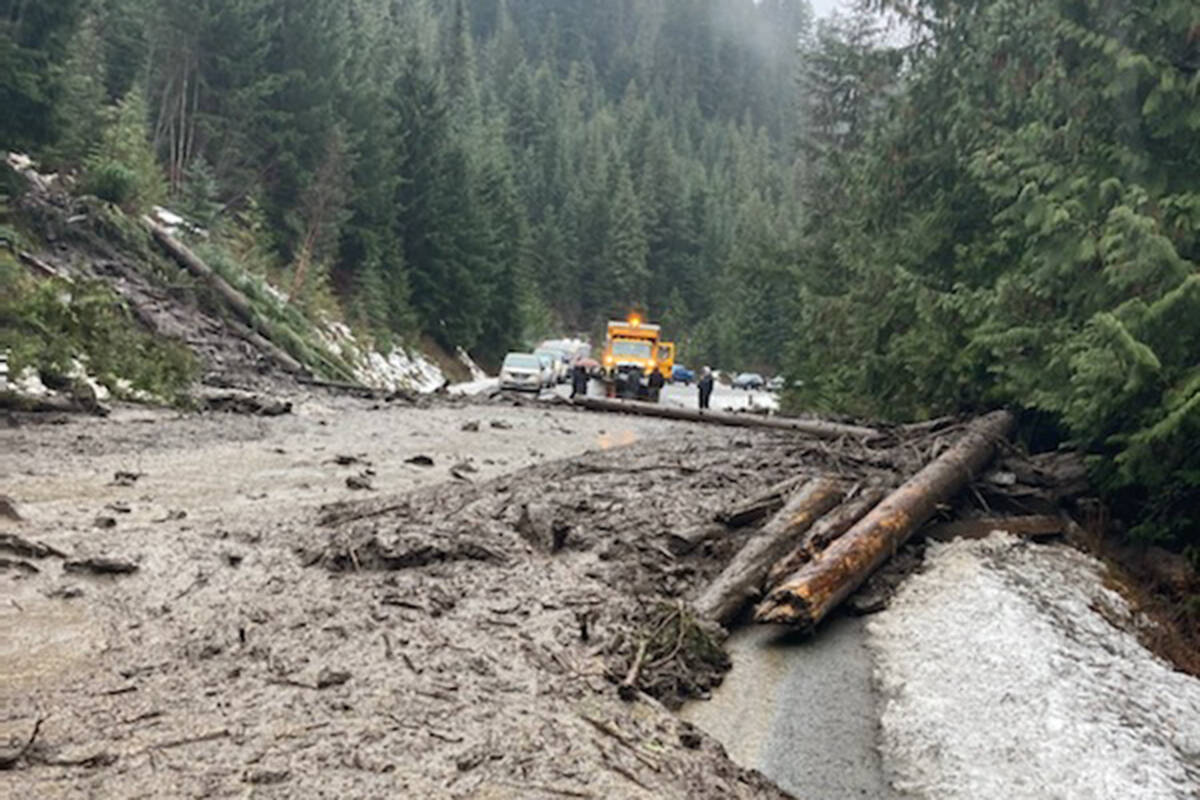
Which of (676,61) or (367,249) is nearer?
(367,249)

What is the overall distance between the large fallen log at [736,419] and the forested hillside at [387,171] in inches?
215

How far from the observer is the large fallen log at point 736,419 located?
60.5ft

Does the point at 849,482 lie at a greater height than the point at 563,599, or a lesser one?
greater

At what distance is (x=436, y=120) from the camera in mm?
52906

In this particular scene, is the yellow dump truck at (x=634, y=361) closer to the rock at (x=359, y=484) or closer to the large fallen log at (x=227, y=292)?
the large fallen log at (x=227, y=292)

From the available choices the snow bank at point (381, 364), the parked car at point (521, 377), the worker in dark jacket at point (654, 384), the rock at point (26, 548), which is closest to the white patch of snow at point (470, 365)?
the snow bank at point (381, 364)

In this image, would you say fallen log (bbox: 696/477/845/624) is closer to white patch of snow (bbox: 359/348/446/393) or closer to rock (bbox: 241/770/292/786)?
rock (bbox: 241/770/292/786)

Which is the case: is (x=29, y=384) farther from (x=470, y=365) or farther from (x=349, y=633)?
(x=470, y=365)

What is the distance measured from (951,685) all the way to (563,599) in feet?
8.94

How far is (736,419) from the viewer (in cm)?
2358

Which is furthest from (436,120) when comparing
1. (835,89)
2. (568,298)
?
(568,298)

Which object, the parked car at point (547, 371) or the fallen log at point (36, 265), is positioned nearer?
the fallen log at point (36, 265)

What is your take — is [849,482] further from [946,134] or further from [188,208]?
[188,208]

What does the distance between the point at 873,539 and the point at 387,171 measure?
148ft
